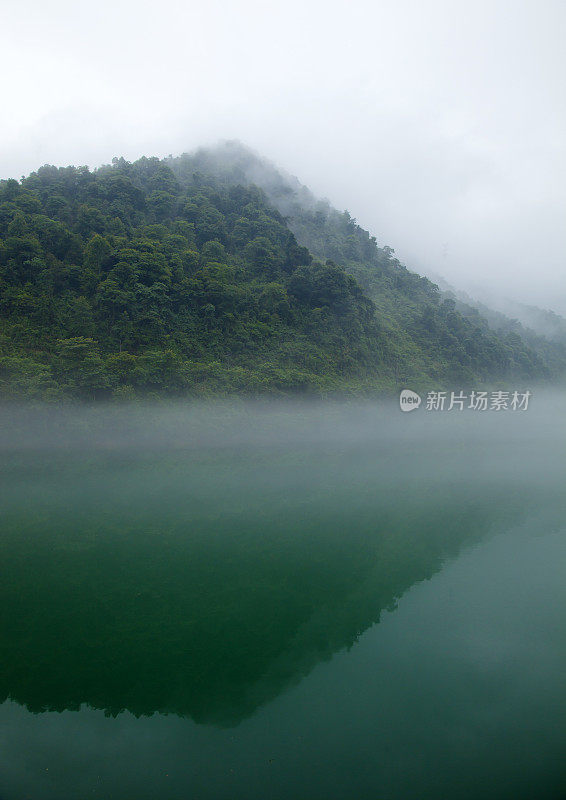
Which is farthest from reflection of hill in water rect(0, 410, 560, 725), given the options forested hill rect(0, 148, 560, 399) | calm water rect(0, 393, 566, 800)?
forested hill rect(0, 148, 560, 399)

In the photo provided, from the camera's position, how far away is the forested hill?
55.1 ft

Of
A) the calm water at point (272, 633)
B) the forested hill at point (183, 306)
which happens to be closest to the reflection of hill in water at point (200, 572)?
the calm water at point (272, 633)

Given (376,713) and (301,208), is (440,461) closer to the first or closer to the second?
(376,713)

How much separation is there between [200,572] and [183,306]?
14.2 metres

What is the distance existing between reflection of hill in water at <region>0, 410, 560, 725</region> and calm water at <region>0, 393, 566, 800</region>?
40 millimetres

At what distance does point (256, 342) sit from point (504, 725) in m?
17.5

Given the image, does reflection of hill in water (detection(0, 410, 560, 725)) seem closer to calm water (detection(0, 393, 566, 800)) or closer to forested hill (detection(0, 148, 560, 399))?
calm water (detection(0, 393, 566, 800))

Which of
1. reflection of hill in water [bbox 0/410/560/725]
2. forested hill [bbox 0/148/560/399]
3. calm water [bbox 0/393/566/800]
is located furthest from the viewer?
forested hill [bbox 0/148/560/399]

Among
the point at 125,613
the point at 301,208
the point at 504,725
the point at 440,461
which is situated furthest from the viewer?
the point at 301,208

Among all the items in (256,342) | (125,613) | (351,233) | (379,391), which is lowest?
(125,613)

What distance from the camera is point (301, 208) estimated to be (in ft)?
120

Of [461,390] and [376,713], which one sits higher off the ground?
[461,390]

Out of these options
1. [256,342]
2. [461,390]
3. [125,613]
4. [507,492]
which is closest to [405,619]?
[125,613]

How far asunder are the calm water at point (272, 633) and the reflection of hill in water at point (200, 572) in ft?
0.13
